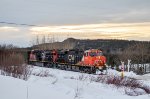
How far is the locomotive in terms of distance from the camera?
1788 inches

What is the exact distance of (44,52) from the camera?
208 ft

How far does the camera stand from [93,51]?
46.5 meters

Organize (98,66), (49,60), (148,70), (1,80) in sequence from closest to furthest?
1. (1,80)
2. (98,66)
3. (148,70)
4. (49,60)

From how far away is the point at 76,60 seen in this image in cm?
4903

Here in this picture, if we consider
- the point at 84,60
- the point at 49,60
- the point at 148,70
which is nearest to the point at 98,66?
the point at 84,60

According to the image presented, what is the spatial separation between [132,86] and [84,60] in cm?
2408

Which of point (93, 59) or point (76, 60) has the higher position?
point (93, 59)

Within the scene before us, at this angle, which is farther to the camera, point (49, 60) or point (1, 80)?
point (49, 60)

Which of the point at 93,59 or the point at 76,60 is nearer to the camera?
the point at 93,59

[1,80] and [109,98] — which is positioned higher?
[1,80]

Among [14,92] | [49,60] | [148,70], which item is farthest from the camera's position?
[49,60]

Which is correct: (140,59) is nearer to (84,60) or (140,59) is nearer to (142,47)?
(142,47)

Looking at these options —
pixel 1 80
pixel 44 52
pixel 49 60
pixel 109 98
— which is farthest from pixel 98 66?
pixel 1 80

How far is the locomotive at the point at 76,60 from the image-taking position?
45406 mm
